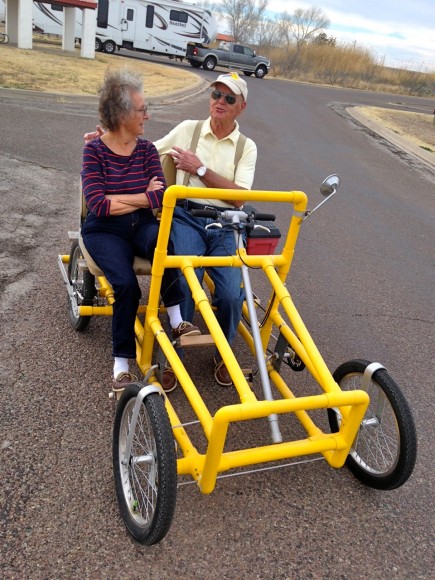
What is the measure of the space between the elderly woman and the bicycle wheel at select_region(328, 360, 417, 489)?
37.5 inches

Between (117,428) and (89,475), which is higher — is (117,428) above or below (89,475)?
above

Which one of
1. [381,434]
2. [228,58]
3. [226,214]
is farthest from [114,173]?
[228,58]

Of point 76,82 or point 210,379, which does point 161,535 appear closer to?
point 210,379

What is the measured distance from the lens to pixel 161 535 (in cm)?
207

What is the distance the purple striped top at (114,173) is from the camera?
3074mm

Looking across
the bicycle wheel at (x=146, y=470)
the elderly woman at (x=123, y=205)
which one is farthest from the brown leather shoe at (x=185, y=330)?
the bicycle wheel at (x=146, y=470)

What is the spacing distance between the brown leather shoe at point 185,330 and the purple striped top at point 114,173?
0.76m

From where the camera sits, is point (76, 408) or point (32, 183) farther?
point (32, 183)

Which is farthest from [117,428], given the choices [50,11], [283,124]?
[50,11]

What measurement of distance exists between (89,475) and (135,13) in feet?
96.5

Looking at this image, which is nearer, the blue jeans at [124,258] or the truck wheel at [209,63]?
the blue jeans at [124,258]

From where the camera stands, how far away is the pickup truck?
28.5m

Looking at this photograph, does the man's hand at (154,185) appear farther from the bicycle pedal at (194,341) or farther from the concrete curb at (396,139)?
the concrete curb at (396,139)

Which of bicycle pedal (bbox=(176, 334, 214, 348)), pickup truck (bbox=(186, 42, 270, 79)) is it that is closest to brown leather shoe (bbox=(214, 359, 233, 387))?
bicycle pedal (bbox=(176, 334, 214, 348))
